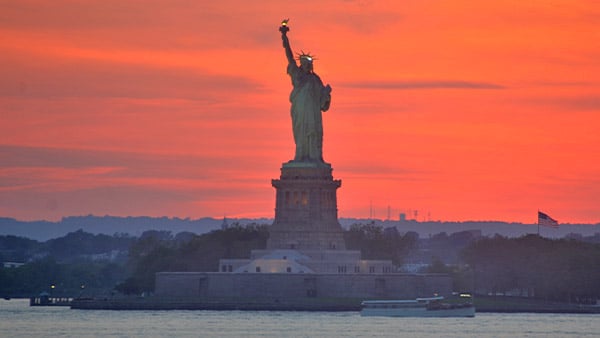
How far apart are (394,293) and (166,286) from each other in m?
19.8

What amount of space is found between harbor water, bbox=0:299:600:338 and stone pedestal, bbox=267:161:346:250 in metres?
12.5

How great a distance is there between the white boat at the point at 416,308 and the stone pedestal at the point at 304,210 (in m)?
13.7

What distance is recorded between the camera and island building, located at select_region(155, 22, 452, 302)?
17850 centimetres

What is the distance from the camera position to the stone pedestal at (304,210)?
184m

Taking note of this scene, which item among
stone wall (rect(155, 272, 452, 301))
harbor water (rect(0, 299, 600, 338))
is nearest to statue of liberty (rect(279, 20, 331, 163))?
stone wall (rect(155, 272, 452, 301))

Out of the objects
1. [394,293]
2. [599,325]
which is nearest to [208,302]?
[394,293]

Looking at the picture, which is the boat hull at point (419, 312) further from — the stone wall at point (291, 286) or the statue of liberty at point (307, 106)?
the statue of liberty at point (307, 106)

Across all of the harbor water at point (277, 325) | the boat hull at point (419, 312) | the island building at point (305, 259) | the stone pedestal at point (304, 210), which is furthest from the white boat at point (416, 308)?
the stone pedestal at point (304, 210)

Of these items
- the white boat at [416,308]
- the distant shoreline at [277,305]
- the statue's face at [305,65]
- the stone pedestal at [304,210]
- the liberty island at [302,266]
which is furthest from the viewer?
the statue's face at [305,65]

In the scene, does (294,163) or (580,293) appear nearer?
(294,163)

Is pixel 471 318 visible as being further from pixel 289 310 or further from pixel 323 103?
pixel 323 103

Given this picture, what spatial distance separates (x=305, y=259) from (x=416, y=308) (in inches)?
595

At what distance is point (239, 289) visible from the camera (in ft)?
588

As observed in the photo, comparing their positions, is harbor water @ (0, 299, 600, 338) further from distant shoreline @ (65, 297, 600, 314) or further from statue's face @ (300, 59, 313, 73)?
statue's face @ (300, 59, 313, 73)
